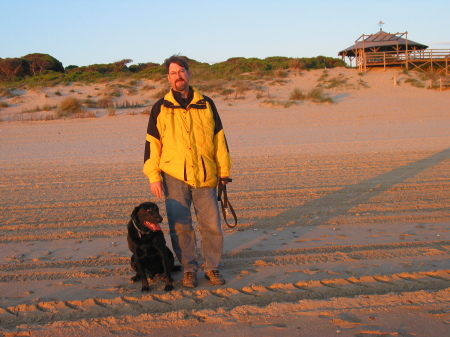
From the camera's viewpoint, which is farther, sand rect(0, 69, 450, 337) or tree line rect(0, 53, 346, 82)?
tree line rect(0, 53, 346, 82)

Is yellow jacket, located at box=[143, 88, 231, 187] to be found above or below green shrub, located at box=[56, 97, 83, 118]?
below

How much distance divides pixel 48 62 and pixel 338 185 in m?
40.6

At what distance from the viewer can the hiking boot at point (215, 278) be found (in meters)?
4.42

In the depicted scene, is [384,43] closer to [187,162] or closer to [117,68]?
[117,68]

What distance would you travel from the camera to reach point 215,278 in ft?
14.6

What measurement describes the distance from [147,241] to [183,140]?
37.9 inches

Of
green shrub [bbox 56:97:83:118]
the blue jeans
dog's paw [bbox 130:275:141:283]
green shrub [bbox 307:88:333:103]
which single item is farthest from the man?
green shrub [bbox 307:88:333:103]

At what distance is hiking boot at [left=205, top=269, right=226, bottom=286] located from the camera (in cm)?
442

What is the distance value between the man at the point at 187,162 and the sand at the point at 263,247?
0.36 m

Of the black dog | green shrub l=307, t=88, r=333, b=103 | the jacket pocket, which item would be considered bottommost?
the black dog

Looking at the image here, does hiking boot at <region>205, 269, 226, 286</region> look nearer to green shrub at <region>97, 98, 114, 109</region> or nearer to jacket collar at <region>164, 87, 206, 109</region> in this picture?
jacket collar at <region>164, 87, 206, 109</region>

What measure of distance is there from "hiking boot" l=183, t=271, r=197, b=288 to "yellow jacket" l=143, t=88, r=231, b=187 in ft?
2.75

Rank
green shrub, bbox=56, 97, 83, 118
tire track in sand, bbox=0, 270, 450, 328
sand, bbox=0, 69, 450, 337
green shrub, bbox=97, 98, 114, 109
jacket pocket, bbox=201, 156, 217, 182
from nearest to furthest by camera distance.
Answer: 1. sand, bbox=0, 69, 450, 337
2. tire track in sand, bbox=0, 270, 450, 328
3. jacket pocket, bbox=201, 156, 217, 182
4. green shrub, bbox=56, 97, 83, 118
5. green shrub, bbox=97, 98, 114, 109

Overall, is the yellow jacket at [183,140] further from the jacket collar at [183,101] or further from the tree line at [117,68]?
the tree line at [117,68]
